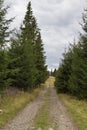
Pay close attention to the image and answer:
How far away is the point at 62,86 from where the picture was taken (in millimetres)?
48688

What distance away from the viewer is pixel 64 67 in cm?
4828

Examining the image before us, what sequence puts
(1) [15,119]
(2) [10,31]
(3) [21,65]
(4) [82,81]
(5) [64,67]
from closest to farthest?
(1) [15,119] → (2) [10,31] → (4) [82,81] → (3) [21,65] → (5) [64,67]

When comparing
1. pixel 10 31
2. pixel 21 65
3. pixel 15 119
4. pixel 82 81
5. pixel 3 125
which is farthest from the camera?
pixel 21 65

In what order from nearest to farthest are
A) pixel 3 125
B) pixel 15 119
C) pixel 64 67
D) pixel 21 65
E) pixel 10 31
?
pixel 3 125 → pixel 15 119 → pixel 10 31 → pixel 21 65 → pixel 64 67

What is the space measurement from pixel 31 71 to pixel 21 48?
3.53 meters

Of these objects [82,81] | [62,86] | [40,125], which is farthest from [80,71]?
[40,125]

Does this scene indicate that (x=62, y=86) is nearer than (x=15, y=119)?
No

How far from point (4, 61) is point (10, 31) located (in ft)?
7.62

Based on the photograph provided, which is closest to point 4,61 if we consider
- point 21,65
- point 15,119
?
point 15,119

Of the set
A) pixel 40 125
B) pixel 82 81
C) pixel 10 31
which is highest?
pixel 10 31

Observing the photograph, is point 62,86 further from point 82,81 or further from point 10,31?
point 10,31

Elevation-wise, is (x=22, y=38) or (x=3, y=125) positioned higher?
(x=22, y=38)

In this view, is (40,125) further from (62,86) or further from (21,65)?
(62,86)

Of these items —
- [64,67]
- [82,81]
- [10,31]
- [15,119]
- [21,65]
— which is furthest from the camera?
[64,67]
